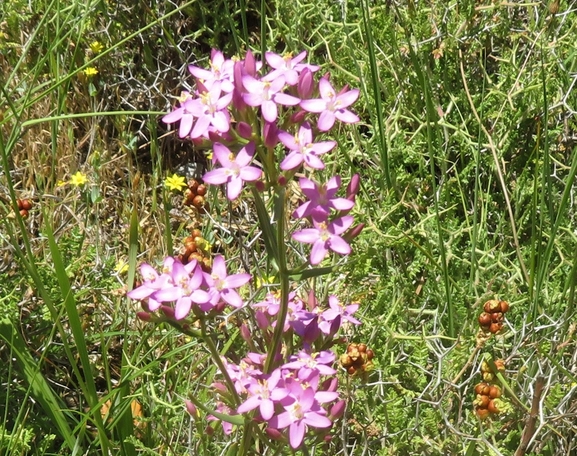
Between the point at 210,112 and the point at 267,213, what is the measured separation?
0.66 ft

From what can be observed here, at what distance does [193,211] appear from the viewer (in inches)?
87.7

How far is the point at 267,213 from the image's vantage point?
4.56 ft

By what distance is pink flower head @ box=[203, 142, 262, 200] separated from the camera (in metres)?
1.26

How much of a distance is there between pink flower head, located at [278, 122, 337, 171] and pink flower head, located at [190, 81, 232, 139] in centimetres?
9

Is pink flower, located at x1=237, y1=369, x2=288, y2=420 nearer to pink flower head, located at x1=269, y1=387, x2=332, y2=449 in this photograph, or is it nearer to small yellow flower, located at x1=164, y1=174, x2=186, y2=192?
pink flower head, located at x1=269, y1=387, x2=332, y2=449

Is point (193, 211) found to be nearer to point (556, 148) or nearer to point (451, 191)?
point (451, 191)

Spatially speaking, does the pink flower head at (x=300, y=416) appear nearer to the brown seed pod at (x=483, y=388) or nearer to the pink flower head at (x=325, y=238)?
the pink flower head at (x=325, y=238)

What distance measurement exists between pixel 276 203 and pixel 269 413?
341mm

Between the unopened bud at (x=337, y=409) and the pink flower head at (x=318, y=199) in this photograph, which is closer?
the pink flower head at (x=318, y=199)

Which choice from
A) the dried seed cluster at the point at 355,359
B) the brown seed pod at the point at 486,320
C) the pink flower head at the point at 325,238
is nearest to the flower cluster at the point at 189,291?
the pink flower head at the point at 325,238

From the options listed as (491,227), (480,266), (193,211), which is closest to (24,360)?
(193,211)

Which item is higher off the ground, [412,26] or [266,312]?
[412,26]

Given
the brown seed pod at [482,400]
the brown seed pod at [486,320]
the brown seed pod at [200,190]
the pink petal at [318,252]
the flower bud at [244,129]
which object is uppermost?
the flower bud at [244,129]

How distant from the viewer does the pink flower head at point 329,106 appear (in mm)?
1312
